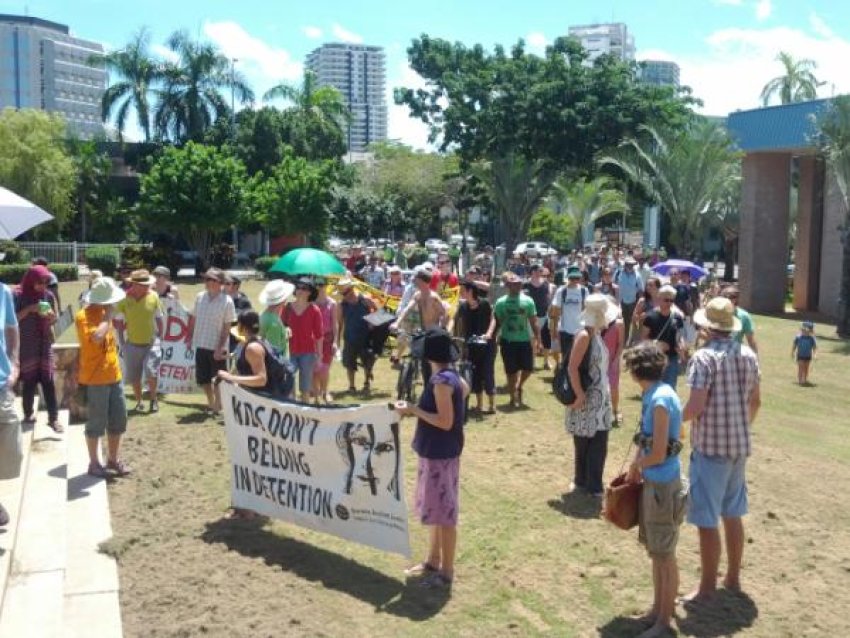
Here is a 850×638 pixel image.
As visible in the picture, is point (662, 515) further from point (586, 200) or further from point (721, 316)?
point (586, 200)

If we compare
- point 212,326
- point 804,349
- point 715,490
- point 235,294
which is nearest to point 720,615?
point 715,490

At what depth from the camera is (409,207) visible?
57.8m

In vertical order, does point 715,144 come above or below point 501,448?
above

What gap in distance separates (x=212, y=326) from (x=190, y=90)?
41440mm

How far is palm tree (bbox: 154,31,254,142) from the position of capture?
4794 cm

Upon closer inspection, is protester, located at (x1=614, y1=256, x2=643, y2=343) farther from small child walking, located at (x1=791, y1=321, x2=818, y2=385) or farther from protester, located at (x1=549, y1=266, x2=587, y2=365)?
protester, located at (x1=549, y1=266, x2=587, y2=365)

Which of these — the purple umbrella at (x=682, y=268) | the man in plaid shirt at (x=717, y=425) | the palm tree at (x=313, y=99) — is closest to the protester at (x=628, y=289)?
the purple umbrella at (x=682, y=268)

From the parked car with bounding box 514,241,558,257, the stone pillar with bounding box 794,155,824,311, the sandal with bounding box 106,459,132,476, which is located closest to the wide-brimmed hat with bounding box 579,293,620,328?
the sandal with bounding box 106,459,132,476

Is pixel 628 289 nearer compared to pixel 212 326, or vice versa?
pixel 212 326

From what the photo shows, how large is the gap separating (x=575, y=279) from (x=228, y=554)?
607 cm

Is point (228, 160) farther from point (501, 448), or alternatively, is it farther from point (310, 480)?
point (310, 480)

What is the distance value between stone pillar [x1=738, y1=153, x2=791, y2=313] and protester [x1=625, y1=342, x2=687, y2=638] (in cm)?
2272

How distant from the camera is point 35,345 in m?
8.82

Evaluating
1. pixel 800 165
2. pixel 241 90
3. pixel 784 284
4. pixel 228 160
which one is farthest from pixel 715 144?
pixel 241 90
